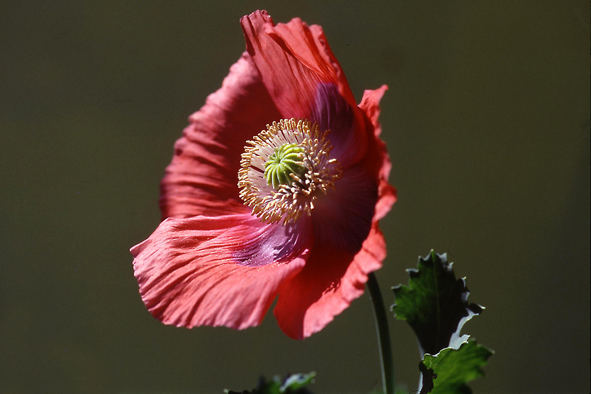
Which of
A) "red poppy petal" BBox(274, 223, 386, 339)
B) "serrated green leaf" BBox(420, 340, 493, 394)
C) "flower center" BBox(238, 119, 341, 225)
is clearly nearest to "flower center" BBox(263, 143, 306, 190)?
"flower center" BBox(238, 119, 341, 225)

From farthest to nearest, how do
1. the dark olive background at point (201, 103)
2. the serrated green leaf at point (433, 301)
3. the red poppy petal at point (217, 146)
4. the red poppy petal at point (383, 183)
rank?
the dark olive background at point (201, 103) < the red poppy petal at point (217, 146) < the serrated green leaf at point (433, 301) < the red poppy petal at point (383, 183)

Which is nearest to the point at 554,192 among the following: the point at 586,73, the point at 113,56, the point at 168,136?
the point at 586,73

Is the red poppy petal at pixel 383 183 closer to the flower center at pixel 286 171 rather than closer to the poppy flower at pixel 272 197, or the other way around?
the poppy flower at pixel 272 197

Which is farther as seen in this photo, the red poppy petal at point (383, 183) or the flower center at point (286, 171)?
the flower center at point (286, 171)

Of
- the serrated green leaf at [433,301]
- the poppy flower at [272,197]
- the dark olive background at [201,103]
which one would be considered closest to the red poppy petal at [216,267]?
the poppy flower at [272,197]

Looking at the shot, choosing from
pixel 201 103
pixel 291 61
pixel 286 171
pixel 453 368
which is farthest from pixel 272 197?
pixel 201 103

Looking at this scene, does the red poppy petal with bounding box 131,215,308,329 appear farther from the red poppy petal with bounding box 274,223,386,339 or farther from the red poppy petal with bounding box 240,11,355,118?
the red poppy petal with bounding box 240,11,355,118

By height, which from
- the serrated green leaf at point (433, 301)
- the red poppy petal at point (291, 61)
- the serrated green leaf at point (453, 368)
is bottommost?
the serrated green leaf at point (453, 368)
